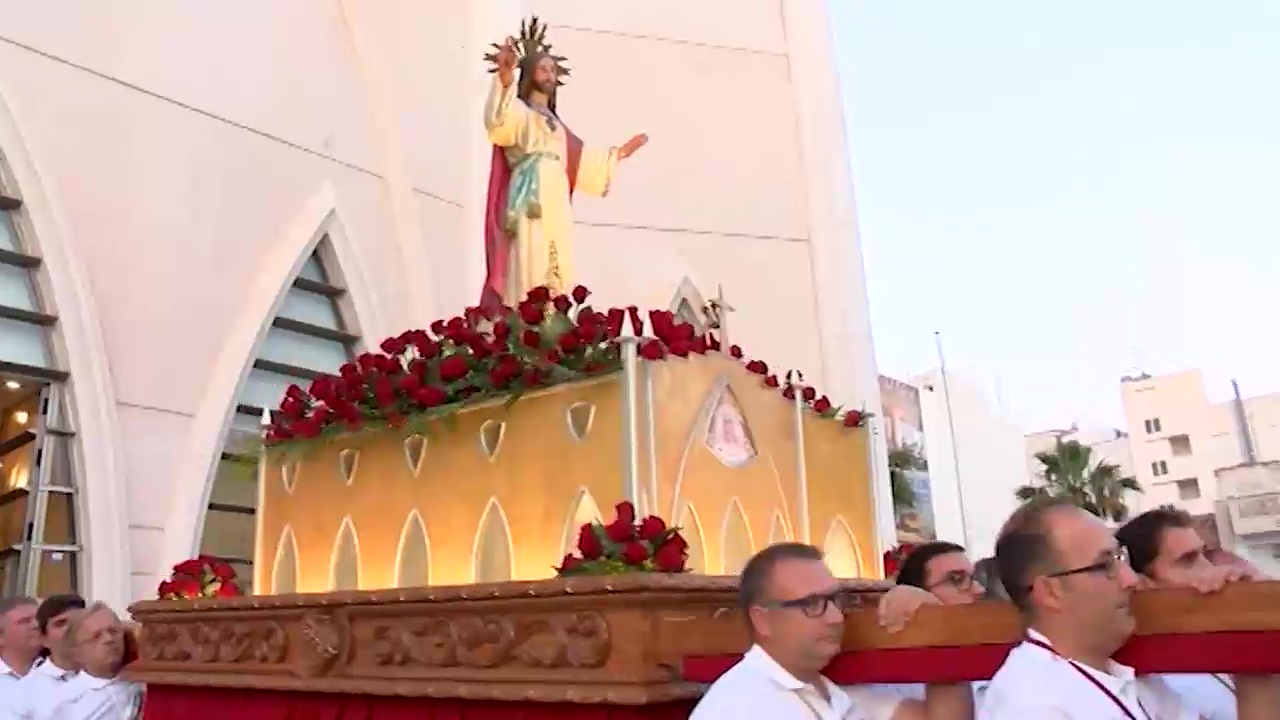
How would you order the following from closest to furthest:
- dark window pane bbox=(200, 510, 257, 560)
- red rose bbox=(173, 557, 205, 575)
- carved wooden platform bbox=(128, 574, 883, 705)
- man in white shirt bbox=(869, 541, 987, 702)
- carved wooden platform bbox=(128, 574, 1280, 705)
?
1. carved wooden platform bbox=(128, 574, 1280, 705)
2. carved wooden platform bbox=(128, 574, 883, 705)
3. man in white shirt bbox=(869, 541, 987, 702)
4. red rose bbox=(173, 557, 205, 575)
5. dark window pane bbox=(200, 510, 257, 560)

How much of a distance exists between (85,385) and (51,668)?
17.2 feet

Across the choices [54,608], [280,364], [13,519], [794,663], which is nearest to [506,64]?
[54,608]

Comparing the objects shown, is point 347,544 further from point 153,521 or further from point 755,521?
point 153,521

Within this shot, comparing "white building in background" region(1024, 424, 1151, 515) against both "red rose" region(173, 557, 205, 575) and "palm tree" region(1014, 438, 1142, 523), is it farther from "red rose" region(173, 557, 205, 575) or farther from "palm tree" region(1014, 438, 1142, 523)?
"red rose" region(173, 557, 205, 575)

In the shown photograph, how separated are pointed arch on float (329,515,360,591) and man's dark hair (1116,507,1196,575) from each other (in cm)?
227

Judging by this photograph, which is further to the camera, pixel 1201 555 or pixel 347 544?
pixel 347 544

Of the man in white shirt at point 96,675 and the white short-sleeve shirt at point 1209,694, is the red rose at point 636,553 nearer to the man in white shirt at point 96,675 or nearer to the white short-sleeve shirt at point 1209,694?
the white short-sleeve shirt at point 1209,694

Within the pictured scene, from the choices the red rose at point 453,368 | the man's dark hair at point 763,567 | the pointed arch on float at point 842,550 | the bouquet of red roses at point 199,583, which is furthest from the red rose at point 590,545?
the bouquet of red roses at point 199,583

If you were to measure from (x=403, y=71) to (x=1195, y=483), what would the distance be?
2900cm

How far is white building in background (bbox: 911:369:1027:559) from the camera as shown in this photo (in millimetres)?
29031

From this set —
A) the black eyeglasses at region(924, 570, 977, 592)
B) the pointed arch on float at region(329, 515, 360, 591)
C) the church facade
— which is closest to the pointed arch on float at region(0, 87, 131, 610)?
the church facade

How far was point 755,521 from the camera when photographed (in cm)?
298

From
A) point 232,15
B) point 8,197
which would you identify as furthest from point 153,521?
point 232,15

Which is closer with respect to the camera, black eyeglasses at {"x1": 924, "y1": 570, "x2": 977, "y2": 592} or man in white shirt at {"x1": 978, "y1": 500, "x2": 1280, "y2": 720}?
man in white shirt at {"x1": 978, "y1": 500, "x2": 1280, "y2": 720}
